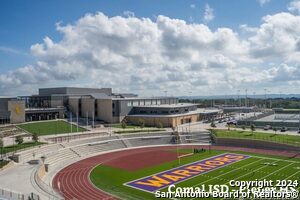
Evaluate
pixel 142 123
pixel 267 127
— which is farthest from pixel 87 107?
pixel 267 127

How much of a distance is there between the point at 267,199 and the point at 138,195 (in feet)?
36.5

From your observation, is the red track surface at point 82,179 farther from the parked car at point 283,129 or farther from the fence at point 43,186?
the parked car at point 283,129

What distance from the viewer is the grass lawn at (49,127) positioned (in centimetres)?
6203

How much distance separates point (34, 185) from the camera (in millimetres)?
30812

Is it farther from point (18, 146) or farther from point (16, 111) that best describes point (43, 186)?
point (16, 111)

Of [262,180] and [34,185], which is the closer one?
[34,185]

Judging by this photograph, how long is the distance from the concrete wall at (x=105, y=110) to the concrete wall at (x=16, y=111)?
17.6m

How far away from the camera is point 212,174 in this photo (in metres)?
36.3

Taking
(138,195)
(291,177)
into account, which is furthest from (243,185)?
(138,195)

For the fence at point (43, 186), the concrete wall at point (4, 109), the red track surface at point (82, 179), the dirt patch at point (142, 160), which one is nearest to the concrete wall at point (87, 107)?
the concrete wall at point (4, 109)

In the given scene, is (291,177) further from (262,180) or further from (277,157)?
(277,157)

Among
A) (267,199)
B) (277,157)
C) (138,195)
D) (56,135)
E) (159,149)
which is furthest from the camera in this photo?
(56,135)

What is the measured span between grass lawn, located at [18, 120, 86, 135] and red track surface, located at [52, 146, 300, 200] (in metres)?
17.5

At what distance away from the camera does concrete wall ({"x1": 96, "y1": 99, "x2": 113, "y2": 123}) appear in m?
76.1
